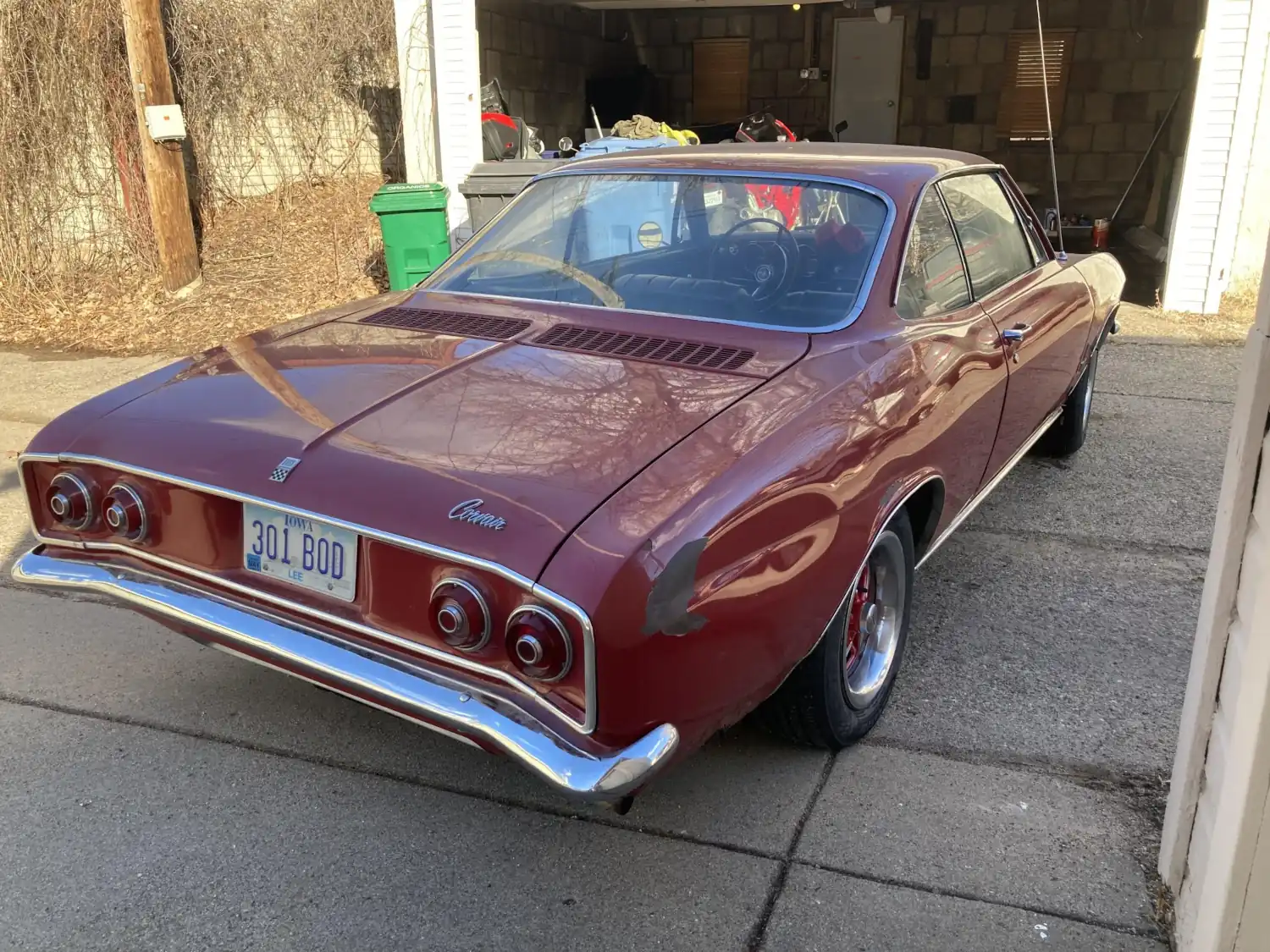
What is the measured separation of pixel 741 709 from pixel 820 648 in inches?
16.3

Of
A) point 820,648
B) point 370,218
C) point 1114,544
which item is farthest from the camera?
point 370,218

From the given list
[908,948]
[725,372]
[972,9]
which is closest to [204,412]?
[725,372]

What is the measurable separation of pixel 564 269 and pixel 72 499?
1613 millimetres

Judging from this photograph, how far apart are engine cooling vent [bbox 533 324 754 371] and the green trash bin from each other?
5221mm

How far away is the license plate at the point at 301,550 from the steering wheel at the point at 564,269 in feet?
4.25

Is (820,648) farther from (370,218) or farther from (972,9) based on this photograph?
(972,9)

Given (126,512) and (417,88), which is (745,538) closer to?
(126,512)


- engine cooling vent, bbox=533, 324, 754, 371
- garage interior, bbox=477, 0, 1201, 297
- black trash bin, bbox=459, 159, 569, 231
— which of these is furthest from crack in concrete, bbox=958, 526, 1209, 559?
garage interior, bbox=477, 0, 1201, 297

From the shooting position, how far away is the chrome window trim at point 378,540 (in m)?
1.95

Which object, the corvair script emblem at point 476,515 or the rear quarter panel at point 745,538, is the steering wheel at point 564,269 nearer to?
the rear quarter panel at point 745,538

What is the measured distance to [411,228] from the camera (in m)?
8.07

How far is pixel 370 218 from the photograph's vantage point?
1071 centimetres

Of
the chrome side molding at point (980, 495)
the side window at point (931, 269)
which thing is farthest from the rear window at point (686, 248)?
the chrome side molding at point (980, 495)

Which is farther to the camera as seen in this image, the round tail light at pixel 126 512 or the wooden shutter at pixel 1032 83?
the wooden shutter at pixel 1032 83
